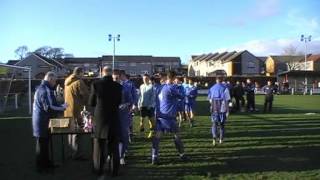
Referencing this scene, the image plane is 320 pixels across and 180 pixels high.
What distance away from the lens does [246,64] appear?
12650cm

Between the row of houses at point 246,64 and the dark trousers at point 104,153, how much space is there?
99814 mm

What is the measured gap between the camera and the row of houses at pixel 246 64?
125500mm

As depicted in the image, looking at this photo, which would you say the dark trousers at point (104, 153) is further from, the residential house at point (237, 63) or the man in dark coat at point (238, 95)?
the residential house at point (237, 63)

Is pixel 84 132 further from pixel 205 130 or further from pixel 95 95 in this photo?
pixel 205 130

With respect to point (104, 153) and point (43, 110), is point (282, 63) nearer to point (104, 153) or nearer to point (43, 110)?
point (43, 110)

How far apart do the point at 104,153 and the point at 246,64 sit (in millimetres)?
118369

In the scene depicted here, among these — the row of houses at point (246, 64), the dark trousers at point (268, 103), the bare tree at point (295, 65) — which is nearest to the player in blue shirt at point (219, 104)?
the dark trousers at point (268, 103)

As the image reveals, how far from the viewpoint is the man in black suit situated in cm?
984

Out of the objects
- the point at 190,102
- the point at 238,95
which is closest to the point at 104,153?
the point at 190,102

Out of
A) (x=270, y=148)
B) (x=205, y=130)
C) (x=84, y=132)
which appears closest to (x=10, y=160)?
(x=84, y=132)

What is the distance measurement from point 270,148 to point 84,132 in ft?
17.3

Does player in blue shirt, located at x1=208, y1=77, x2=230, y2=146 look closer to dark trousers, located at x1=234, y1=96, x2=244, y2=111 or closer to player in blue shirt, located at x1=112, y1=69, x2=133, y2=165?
player in blue shirt, located at x1=112, y1=69, x2=133, y2=165

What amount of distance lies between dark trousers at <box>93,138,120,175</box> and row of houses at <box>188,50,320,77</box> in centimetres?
9981

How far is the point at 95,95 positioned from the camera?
9938 millimetres
